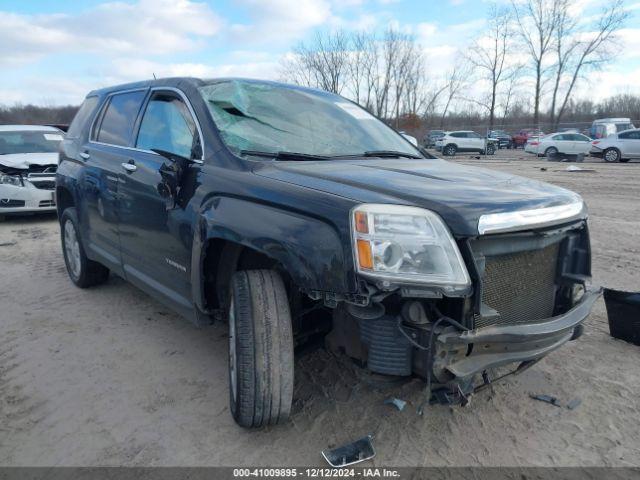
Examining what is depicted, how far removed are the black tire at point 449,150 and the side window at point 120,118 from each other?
97.2 feet

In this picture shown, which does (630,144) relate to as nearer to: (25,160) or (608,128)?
(608,128)

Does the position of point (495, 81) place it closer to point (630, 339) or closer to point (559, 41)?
point (559, 41)

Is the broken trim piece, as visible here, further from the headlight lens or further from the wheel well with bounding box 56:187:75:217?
the headlight lens

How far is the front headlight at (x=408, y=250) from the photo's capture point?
202cm

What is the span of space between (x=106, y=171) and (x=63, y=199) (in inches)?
56.9

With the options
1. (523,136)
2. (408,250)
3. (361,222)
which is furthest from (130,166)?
(523,136)

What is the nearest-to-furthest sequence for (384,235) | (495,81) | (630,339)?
(384,235) < (630,339) < (495,81)

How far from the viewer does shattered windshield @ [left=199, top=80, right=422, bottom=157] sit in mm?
2986

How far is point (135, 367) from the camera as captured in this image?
10.8 feet

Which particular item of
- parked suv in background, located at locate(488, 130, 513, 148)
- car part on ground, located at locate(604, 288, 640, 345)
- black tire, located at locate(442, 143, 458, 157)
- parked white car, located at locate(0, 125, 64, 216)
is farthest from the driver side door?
parked suv in background, located at locate(488, 130, 513, 148)

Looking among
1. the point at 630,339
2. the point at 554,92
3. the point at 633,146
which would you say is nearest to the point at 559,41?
the point at 554,92

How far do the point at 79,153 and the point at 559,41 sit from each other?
53.9 metres

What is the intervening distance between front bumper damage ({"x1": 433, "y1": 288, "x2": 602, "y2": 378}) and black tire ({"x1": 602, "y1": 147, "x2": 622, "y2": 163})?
22.8m

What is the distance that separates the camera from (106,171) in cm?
387
